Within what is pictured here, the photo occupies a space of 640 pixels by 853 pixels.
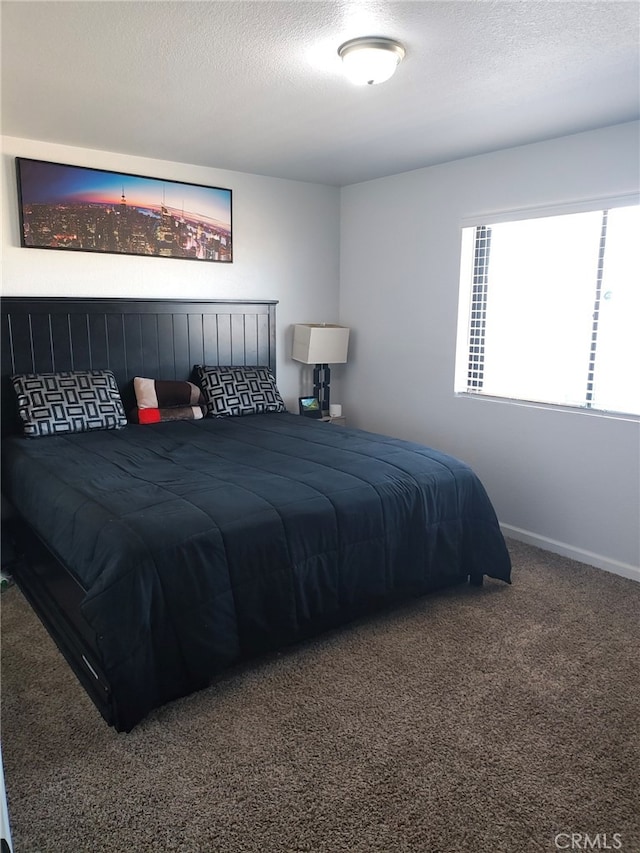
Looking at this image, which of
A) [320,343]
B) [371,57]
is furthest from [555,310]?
[371,57]

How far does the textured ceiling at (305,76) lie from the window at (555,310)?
0.52 metres

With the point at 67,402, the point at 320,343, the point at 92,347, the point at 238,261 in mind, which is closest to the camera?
the point at 67,402

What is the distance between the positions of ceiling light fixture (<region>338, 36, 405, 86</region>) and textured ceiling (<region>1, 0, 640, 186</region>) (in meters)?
0.04

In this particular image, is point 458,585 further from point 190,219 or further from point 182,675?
point 190,219

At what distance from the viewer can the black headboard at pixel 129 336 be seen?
3467mm

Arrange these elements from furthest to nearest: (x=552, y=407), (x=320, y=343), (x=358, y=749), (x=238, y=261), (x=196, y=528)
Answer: (x=320, y=343), (x=238, y=261), (x=552, y=407), (x=196, y=528), (x=358, y=749)

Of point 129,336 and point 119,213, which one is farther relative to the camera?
point 129,336

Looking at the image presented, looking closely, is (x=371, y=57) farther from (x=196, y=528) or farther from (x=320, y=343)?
(x=320, y=343)

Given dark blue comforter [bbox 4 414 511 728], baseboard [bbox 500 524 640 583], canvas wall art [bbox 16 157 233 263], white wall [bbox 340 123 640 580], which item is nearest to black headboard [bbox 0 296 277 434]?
canvas wall art [bbox 16 157 233 263]

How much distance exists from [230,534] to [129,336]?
83.5 inches

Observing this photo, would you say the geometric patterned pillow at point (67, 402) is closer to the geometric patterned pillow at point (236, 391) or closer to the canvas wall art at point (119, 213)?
the geometric patterned pillow at point (236, 391)

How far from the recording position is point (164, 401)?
12.6 ft

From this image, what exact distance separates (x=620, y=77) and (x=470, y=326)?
1.77m

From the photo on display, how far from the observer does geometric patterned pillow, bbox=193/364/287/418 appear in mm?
3973
